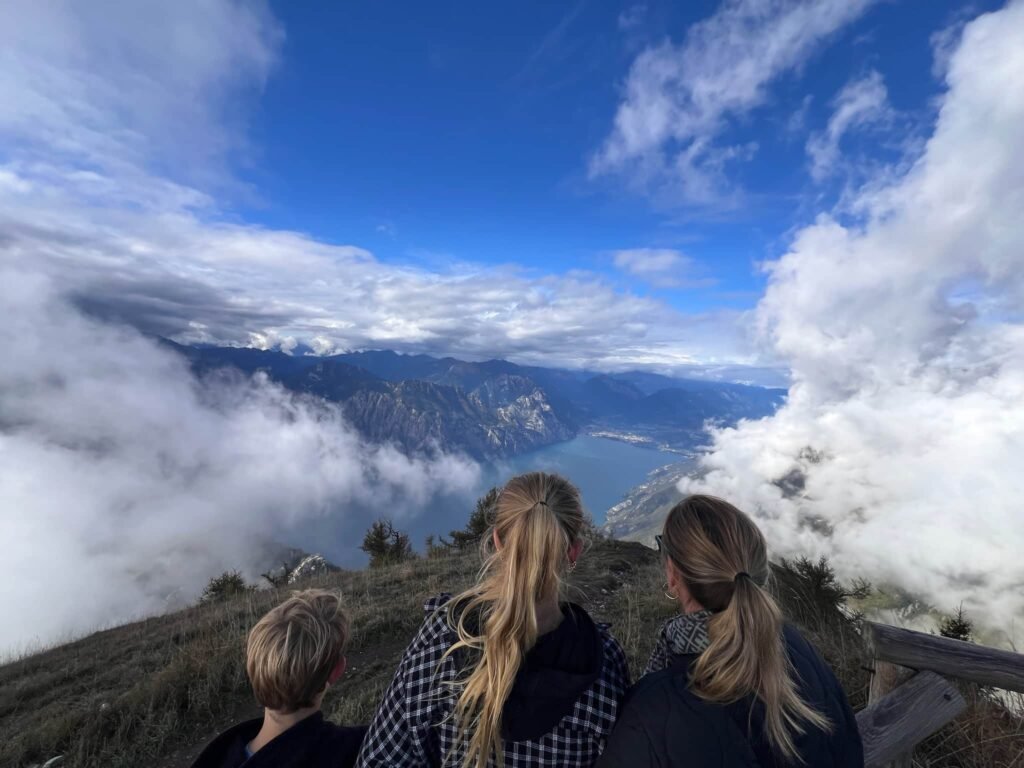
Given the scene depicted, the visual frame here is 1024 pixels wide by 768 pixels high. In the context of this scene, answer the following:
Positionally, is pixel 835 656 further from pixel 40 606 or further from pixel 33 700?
pixel 40 606

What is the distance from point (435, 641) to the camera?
1812 millimetres

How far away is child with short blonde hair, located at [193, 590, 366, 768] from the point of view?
6.47ft

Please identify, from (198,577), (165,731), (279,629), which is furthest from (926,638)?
(198,577)

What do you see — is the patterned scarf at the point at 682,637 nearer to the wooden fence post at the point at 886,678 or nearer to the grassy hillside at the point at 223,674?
the wooden fence post at the point at 886,678

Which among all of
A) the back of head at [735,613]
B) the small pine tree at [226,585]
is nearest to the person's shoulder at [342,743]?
the back of head at [735,613]

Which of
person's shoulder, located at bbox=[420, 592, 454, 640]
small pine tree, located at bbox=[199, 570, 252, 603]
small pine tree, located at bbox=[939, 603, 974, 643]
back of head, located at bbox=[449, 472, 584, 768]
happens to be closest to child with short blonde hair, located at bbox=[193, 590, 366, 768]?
person's shoulder, located at bbox=[420, 592, 454, 640]

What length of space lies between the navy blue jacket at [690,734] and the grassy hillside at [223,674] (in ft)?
8.76

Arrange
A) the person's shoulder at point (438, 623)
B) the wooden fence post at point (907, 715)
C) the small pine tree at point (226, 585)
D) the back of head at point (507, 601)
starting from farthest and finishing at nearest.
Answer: the small pine tree at point (226, 585)
the wooden fence post at point (907, 715)
the person's shoulder at point (438, 623)
the back of head at point (507, 601)

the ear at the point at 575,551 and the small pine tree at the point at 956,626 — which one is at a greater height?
the ear at the point at 575,551

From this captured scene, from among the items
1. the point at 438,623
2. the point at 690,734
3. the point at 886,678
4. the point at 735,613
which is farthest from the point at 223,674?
the point at 886,678

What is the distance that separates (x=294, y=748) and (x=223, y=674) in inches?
186

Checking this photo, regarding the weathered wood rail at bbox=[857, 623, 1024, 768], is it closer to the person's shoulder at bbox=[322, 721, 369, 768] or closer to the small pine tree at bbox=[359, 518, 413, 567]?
the person's shoulder at bbox=[322, 721, 369, 768]

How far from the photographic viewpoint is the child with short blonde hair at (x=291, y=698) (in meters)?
1.97

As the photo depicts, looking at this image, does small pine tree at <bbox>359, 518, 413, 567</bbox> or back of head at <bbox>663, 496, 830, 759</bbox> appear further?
small pine tree at <bbox>359, 518, 413, 567</bbox>
